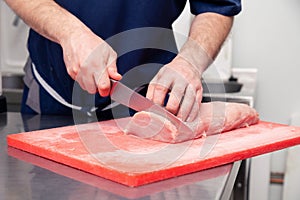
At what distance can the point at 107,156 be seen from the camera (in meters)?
0.74

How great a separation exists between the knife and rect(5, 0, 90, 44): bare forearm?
130mm

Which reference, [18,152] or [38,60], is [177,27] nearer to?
[38,60]

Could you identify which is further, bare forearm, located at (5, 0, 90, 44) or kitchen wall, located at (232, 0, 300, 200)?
kitchen wall, located at (232, 0, 300, 200)

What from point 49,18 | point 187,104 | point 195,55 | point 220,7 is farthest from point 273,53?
point 49,18

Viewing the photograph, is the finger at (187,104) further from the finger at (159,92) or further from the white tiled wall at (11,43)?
the white tiled wall at (11,43)

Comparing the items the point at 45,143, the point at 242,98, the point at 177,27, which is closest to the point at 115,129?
the point at 45,143

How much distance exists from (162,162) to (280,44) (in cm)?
118

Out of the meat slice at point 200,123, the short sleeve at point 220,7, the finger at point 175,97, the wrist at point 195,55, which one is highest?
the short sleeve at point 220,7

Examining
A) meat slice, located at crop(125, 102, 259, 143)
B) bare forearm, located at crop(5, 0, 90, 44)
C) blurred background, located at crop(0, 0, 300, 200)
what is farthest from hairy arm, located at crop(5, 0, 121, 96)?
blurred background, located at crop(0, 0, 300, 200)

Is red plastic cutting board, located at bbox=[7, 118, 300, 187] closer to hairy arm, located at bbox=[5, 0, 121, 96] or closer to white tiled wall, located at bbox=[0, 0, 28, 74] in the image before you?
hairy arm, located at bbox=[5, 0, 121, 96]

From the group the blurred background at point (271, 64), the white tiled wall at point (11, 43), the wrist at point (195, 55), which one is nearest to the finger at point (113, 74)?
the wrist at point (195, 55)

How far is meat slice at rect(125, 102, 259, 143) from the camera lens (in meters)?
0.86

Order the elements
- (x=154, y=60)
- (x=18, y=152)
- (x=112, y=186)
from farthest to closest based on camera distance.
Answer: (x=154, y=60) → (x=18, y=152) → (x=112, y=186)

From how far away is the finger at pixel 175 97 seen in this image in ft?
2.98
